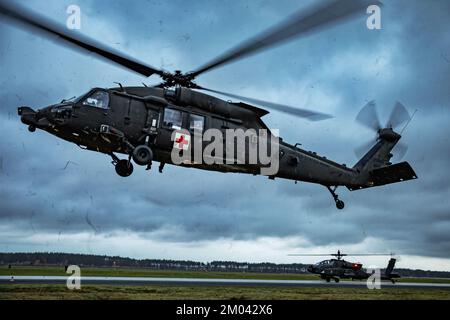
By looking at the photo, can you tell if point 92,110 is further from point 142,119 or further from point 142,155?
point 142,155

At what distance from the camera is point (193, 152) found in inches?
663

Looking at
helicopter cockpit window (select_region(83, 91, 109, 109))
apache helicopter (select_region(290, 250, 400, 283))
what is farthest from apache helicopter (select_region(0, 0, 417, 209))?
apache helicopter (select_region(290, 250, 400, 283))

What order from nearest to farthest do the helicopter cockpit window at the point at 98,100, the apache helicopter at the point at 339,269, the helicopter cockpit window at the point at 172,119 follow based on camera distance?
the helicopter cockpit window at the point at 98,100 → the helicopter cockpit window at the point at 172,119 → the apache helicopter at the point at 339,269

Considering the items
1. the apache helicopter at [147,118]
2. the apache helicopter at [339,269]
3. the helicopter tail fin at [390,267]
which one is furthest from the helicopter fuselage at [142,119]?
the helicopter tail fin at [390,267]

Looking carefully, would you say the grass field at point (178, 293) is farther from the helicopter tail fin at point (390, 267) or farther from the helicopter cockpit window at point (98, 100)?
the helicopter tail fin at point (390, 267)

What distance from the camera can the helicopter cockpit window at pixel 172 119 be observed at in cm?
1666

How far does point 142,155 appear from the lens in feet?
52.7

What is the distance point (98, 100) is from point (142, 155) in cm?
257

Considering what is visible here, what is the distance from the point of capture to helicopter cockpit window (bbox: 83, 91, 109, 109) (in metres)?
15.9

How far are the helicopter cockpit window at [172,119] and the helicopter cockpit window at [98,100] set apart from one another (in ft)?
7.23

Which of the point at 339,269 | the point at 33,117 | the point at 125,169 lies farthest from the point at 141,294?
the point at 339,269
